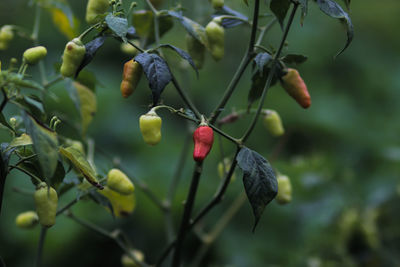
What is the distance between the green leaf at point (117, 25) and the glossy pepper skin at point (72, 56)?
6cm

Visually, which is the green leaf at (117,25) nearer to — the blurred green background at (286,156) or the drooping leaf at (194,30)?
the drooping leaf at (194,30)

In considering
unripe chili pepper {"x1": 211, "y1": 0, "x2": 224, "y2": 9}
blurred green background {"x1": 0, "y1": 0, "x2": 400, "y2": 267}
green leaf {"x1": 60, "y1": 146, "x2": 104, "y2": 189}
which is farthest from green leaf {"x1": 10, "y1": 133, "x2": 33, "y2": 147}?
blurred green background {"x1": 0, "y1": 0, "x2": 400, "y2": 267}

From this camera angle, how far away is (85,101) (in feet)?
3.29

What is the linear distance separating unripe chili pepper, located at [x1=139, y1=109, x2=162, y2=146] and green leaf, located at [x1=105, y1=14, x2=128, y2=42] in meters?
0.11

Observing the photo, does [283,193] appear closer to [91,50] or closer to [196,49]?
[196,49]

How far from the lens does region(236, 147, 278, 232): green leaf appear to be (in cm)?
68

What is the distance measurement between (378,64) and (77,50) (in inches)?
93.4

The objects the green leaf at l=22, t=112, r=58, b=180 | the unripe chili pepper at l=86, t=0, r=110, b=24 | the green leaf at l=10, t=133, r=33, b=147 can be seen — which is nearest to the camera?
the green leaf at l=22, t=112, r=58, b=180

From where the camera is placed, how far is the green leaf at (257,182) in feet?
2.22

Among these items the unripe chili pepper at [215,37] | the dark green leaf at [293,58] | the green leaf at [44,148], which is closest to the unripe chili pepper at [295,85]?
the dark green leaf at [293,58]

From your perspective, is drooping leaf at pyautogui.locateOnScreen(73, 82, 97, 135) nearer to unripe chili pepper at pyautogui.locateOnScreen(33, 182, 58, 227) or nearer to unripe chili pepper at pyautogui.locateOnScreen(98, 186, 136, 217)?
unripe chili pepper at pyautogui.locateOnScreen(98, 186, 136, 217)

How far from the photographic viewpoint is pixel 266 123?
0.96m

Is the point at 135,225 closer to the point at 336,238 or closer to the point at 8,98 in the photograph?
the point at 336,238

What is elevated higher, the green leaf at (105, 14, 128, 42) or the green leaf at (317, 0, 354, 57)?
the green leaf at (317, 0, 354, 57)
